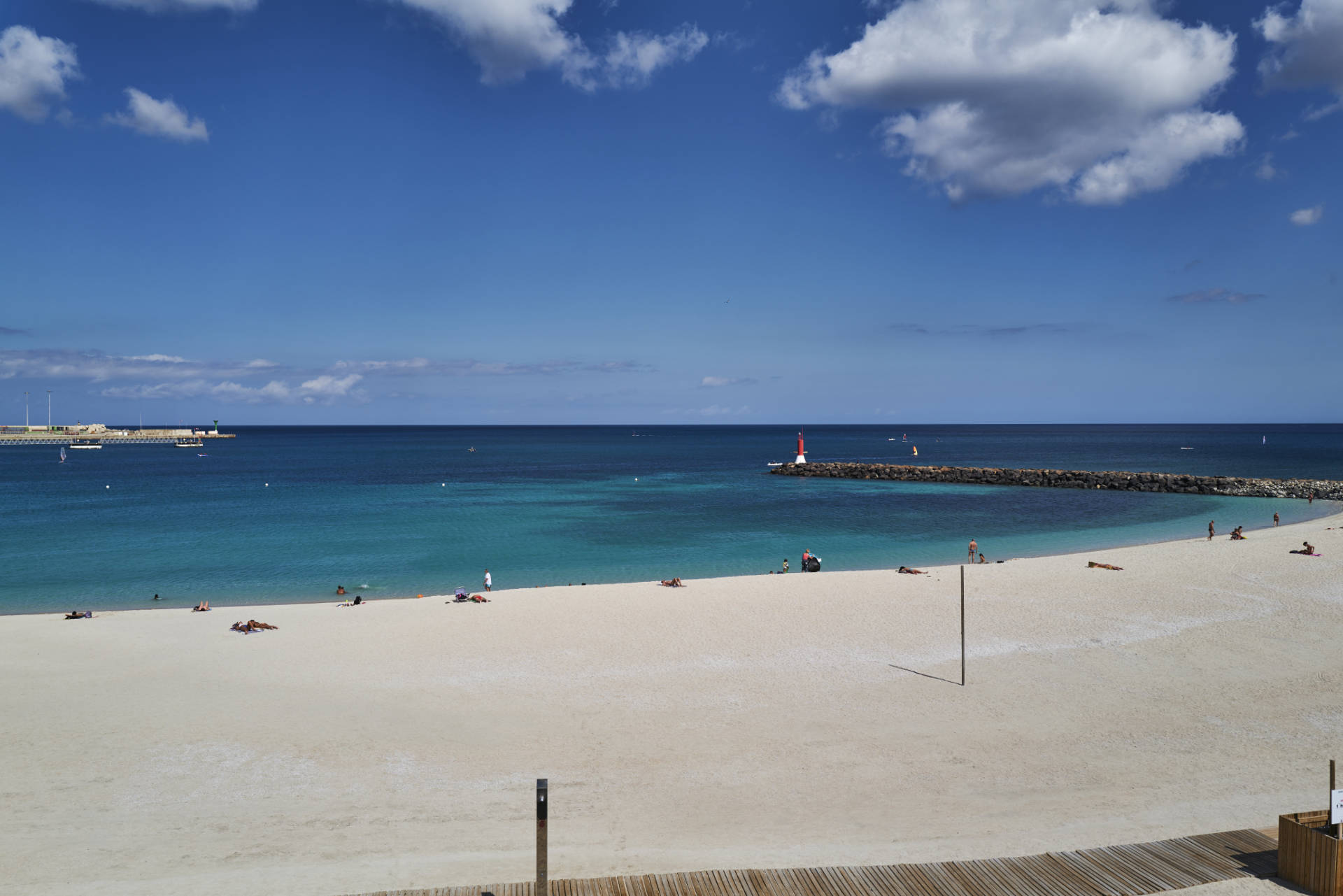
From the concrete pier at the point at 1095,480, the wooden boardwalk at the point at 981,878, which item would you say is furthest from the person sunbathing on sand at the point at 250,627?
the concrete pier at the point at 1095,480

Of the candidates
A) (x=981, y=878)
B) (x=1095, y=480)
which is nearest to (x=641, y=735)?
(x=981, y=878)

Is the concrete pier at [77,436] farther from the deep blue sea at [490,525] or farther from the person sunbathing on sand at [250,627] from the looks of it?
the person sunbathing on sand at [250,627]

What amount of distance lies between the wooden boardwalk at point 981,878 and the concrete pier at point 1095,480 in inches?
2427

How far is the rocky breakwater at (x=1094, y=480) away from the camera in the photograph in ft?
195

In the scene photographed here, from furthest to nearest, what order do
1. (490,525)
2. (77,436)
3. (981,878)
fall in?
1. (77,436)
2. (490,525)
3. (981,878)

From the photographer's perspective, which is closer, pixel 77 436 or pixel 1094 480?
pixel 1094 480

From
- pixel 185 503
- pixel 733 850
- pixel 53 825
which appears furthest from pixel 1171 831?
pixel 185 503

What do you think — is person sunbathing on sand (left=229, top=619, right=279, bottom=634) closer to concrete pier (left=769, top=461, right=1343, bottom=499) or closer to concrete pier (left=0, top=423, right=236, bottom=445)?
concrete pier (left=769, top=461, right=1343, bottom=499)

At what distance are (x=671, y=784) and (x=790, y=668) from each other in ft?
21.4

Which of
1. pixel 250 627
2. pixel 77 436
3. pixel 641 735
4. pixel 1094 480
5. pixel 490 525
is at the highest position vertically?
pixel 77 436

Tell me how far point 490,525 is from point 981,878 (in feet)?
133

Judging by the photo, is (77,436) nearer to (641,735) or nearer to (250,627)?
(250,627)

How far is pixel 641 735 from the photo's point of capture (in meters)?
14.2

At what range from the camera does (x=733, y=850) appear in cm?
1002
